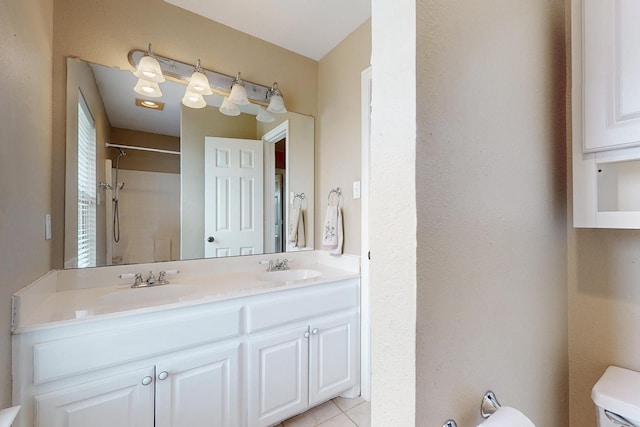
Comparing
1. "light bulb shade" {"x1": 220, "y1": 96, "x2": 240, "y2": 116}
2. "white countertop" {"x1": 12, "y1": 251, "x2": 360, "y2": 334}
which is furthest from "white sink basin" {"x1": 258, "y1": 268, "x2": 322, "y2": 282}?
"light bulb shade" {"x1": 220, "y1": 96, "x2": 240, "y2": 116}

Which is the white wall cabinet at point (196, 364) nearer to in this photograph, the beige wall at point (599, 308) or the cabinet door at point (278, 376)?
the cabinet door at point (278, 376)

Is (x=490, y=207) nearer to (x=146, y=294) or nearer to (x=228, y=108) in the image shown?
(x=146, y=294)

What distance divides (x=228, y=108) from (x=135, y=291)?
129 centimetres

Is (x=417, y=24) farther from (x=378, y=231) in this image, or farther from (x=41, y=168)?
(x=41, y=168)

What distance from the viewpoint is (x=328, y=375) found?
1635mm

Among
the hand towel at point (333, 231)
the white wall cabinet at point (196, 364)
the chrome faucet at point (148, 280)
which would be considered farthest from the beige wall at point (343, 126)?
the chrome faucet at point (148, 280)

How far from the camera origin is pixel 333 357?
65.3 inches

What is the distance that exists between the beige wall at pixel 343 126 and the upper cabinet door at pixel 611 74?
4.00 ft

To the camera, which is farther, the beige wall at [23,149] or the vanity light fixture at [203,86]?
the vanity light fixture at [203,86]

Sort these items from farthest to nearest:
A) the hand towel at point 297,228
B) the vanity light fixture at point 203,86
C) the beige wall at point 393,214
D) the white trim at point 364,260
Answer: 1. the hand towel at point 297,228
2. the white trim at point 364,260
3. the vanity light fixture at point 203,86
4. the beige wall at point 393,214

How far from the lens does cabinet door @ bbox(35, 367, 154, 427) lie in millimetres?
934

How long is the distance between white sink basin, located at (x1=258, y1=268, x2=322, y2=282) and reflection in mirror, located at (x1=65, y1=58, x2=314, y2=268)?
8.8 inches

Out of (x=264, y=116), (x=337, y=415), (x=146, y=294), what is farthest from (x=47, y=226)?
(x=337, y=415)

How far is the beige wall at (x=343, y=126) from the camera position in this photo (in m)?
1.86
